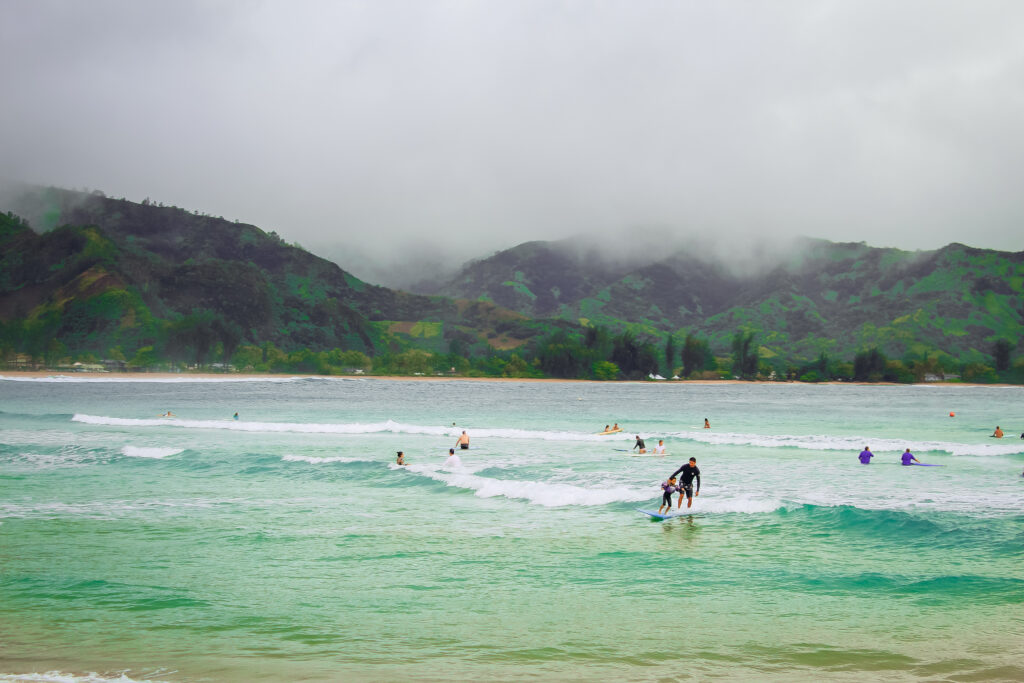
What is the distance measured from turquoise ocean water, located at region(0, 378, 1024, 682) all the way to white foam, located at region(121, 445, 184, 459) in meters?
0.72

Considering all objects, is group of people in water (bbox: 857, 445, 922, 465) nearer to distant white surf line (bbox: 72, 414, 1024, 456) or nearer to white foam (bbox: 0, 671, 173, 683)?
distant white surf line (bbox: 72, 414, 1024, 456)

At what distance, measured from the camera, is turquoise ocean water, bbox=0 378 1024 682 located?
12344mm

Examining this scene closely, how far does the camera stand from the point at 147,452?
42.1 metres

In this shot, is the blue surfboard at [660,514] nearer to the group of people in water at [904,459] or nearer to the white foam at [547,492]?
the white foam at [547,492]

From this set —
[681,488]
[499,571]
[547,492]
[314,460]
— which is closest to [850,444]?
[681,488]

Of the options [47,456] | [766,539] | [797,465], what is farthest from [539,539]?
[47,456]

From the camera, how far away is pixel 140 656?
40.1 ft

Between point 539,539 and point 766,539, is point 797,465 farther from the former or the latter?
point 539,539

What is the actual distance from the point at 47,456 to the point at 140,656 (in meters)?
34.3

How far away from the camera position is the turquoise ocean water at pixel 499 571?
486 inches

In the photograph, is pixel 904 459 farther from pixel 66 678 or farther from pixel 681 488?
pixel 66 678

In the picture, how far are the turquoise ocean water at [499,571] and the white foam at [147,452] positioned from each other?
2.37 feet

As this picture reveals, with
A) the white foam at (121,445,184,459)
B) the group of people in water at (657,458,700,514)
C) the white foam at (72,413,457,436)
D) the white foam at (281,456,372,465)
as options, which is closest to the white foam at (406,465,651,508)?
the group of people in water at (657,458,700,514)

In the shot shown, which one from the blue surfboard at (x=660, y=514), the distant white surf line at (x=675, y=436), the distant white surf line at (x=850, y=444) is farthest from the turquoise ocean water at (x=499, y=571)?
the distant white surf line at (x=675, y=436)
